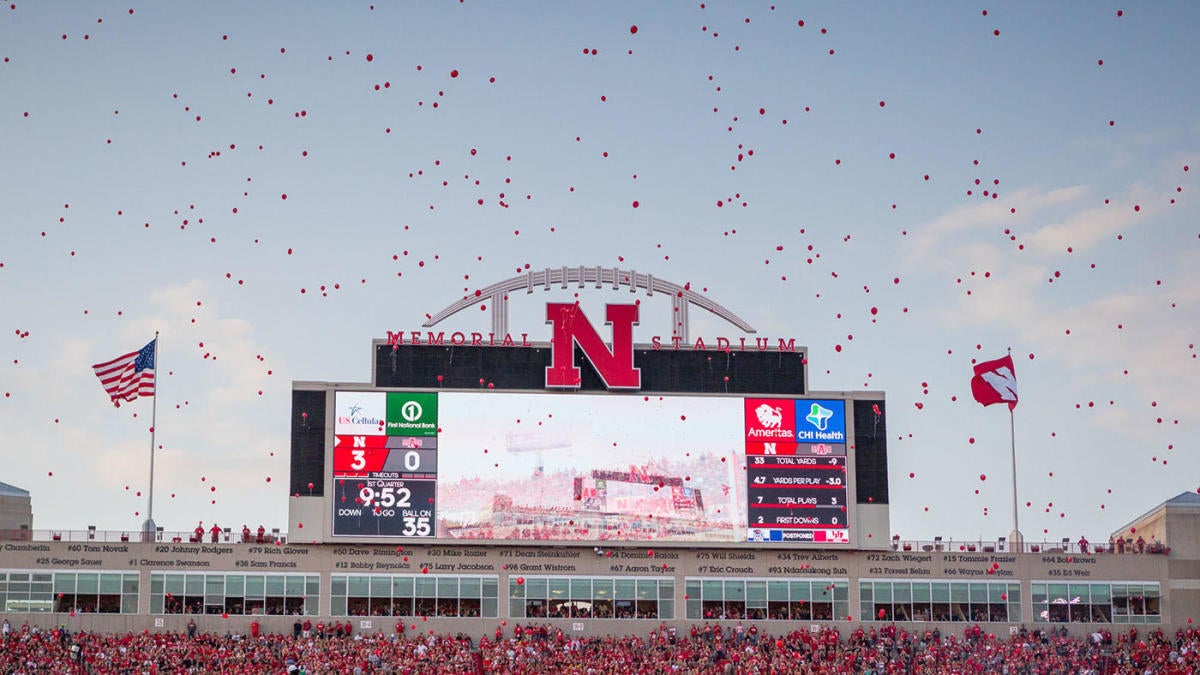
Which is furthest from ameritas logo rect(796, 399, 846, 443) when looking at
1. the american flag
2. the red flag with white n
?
the american flag

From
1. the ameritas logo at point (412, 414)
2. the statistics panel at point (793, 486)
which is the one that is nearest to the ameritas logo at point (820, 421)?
the statistics panel at point (793, 486)

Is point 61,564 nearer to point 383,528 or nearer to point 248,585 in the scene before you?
point 248,585

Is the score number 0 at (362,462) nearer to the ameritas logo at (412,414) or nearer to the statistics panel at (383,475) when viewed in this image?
the statistics panel at (383,475)

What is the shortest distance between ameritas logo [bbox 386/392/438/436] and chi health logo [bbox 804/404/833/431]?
13.7 m

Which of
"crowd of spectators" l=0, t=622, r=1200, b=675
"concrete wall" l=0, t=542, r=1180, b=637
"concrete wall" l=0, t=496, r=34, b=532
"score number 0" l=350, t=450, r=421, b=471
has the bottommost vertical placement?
"crowd of spectators" l=0, t=622, r=1200, b=675

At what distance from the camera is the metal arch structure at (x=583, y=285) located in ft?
218

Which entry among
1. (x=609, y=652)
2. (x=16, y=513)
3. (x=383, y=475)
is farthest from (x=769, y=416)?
(x=16, y=513)

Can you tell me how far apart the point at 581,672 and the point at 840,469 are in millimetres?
12294

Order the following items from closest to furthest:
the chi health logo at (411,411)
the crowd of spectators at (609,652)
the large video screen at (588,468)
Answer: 1. the crowd of spectators at (609,652)
2. the large video screen at (588,468)
3. the chi health logo at (411,411)

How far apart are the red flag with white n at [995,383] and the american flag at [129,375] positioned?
30708 mm

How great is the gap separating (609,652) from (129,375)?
20273 millimetres

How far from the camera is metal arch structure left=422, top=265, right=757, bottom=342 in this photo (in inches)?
2611

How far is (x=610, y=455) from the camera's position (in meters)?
65.0

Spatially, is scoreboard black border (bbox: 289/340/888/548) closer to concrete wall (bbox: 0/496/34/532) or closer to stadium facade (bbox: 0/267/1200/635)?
stadium facade (bbox: 0/267/1200/635)
